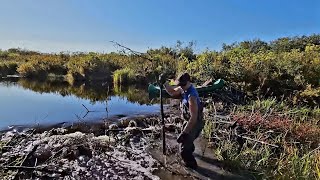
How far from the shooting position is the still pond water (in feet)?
35.3

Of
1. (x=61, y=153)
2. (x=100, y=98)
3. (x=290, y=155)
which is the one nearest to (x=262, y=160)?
(x=290, y=155)

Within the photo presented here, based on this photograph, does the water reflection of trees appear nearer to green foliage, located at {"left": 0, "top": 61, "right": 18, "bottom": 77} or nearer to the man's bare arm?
the man's bare arm

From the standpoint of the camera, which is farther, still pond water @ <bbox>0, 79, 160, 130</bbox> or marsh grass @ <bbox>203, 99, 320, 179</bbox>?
still pond water @ <bbox>0, 79, 160, 130</bbox>

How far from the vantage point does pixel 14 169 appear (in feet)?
17.1

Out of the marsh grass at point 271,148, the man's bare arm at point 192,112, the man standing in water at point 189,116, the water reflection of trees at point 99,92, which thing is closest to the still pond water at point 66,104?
the water reflection of trees at point 99,92

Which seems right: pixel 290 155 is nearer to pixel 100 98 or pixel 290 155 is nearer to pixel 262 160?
pixel 262 160

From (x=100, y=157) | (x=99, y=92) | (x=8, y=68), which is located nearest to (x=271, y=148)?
(x=100, y=157)

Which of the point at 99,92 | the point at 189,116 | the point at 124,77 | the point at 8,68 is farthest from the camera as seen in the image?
the point at 8,68

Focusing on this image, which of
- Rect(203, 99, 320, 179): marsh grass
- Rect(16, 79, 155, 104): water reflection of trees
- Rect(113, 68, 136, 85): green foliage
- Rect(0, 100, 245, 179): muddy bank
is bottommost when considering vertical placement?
Rect(0, 100, 245, 179): muddy bank

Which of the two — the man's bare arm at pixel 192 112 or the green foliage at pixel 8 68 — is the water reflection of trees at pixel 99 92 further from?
the green foliage at pixel 8 68

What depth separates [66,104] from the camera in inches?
551

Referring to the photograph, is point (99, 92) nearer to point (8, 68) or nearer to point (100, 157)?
point (100, 157)

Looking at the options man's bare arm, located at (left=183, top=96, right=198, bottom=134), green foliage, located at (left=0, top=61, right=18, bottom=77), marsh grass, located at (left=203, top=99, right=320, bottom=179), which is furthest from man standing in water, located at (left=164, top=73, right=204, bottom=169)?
green foliage, located at (left=0, top=61, right=18, bottom=77)

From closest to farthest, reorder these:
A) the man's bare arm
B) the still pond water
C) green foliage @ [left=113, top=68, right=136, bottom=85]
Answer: the man's bare arm < the still pond water < green foliage @ [left=113, top=68, right=136, bottom=85]
